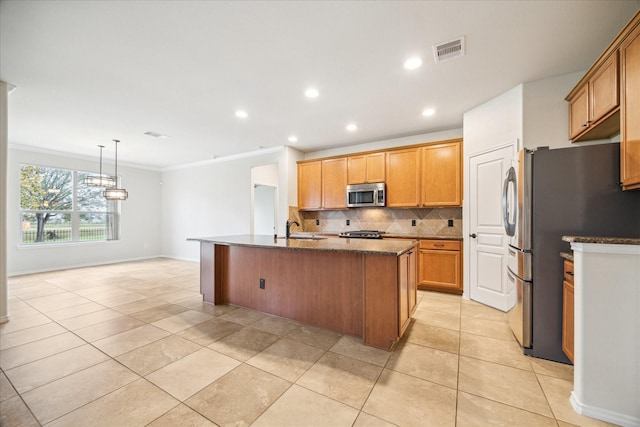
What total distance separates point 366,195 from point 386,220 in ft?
2.13

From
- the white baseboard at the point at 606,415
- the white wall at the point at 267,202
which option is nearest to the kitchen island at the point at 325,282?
the white baseboard at the point at 606,415

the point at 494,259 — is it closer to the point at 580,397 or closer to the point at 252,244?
the point at 580,397

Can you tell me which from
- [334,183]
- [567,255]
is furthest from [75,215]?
[567,255]

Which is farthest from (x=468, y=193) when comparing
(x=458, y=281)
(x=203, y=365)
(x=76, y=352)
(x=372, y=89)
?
(x=76, y=352)

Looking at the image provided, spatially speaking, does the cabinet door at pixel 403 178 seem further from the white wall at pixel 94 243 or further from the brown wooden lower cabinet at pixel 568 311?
the white wall at pixel 94 243

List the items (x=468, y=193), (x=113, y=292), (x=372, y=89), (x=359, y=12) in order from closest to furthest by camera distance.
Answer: (x=359, y=12)
(x=372, y=89)
(x=468, y=193)
(x=113, y=292)

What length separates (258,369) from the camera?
1.96 meters

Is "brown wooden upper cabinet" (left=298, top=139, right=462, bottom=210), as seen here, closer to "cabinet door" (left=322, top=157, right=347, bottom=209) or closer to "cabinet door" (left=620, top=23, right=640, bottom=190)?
"cabinet door" (left=322, top=157, right=347, bottom=209)

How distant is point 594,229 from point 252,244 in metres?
2.97

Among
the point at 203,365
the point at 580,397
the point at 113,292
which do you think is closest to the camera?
the point at 580,397

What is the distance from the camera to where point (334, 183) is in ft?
17.0

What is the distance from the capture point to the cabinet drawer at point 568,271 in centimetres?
189

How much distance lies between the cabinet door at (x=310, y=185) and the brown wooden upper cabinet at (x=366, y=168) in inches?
28.0

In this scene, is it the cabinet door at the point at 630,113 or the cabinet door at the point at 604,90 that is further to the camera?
the cabinet door at the point at 604,90
